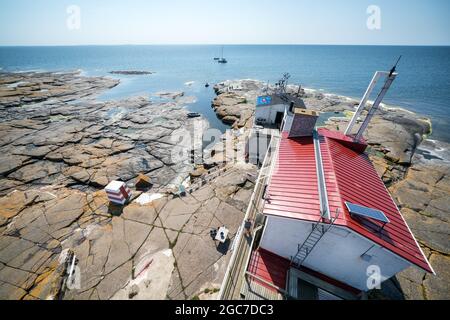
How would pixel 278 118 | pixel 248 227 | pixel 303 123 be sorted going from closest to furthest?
pixel 248 227, pixel 303 123, pixel 278 118

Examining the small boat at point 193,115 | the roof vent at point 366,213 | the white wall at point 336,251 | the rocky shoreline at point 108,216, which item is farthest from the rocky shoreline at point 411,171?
the rocky shoreline at point 108,216

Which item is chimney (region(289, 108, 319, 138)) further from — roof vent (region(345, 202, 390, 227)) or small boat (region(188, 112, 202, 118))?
small boat (region(188, 112, 202, 118))

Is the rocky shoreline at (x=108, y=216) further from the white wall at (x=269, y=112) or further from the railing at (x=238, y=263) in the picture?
the white wall at (x=269, y=112)

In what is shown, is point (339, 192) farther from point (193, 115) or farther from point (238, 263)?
point (193, 115)

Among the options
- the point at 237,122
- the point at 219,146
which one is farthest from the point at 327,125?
the point at 219,146

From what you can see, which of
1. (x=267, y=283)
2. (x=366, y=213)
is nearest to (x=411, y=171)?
(x=366, y=213)

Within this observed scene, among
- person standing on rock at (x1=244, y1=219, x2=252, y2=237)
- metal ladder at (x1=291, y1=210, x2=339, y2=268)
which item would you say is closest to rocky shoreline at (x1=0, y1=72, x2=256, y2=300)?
person standing on rock at (x1=244, y1=219, x2=252, y2=237)
